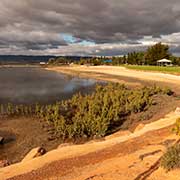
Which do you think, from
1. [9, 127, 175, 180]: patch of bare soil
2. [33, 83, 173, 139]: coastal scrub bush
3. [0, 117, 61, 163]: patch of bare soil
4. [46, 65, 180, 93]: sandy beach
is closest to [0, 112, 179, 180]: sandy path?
[9, 127, 175, 180]: patch of bare soil

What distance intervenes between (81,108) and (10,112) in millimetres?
5796

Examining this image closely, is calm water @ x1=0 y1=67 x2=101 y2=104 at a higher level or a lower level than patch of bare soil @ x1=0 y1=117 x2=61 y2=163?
lower

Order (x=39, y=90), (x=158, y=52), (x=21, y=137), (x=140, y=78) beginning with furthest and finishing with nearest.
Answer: (x=158, y=52) → (x=140, y=78) → (x=39, y=90) → (x=21, y=137)

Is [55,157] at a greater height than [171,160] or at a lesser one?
lesser

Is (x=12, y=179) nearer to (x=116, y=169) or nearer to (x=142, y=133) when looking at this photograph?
(x=116, y=169)

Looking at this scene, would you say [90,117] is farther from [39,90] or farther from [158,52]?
[158,52]

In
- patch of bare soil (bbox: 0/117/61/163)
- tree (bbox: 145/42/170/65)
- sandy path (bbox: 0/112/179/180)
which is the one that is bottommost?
patch of bare soil (bbox: 0/117/61/163)

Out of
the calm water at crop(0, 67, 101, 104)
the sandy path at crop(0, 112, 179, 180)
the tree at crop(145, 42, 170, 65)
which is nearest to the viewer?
the sandy path at crop(0, 112, 179, 180)

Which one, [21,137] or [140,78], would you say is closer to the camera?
[21,137]

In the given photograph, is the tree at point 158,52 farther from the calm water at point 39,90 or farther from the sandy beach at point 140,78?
the calm water at point 39,90

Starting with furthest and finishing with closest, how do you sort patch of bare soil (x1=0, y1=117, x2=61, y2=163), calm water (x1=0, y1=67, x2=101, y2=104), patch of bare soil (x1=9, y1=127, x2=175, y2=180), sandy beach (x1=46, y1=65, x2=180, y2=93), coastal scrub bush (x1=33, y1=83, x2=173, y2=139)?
sandy beach (x1=46, y1=65, x2=180, y2=93), calm water (x1=0, y1=67, x2=101, y2=104), coastal scrub bush (x1=33, y1=83, x2=173, y2=139), patch of bare soil (x1=0, y1=117, x2=61, y2=163), patch of bare soil (x1=9, y1=127, x2=175, y2=180)

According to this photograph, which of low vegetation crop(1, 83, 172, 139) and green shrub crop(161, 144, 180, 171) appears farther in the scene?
low vegetation crop(1, 83, 172, 139)

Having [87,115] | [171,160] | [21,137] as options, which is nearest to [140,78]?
[87,115]

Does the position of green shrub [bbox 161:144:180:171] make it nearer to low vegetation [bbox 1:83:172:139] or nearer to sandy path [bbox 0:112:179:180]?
sandy path [bbox 0:112:179:180]
